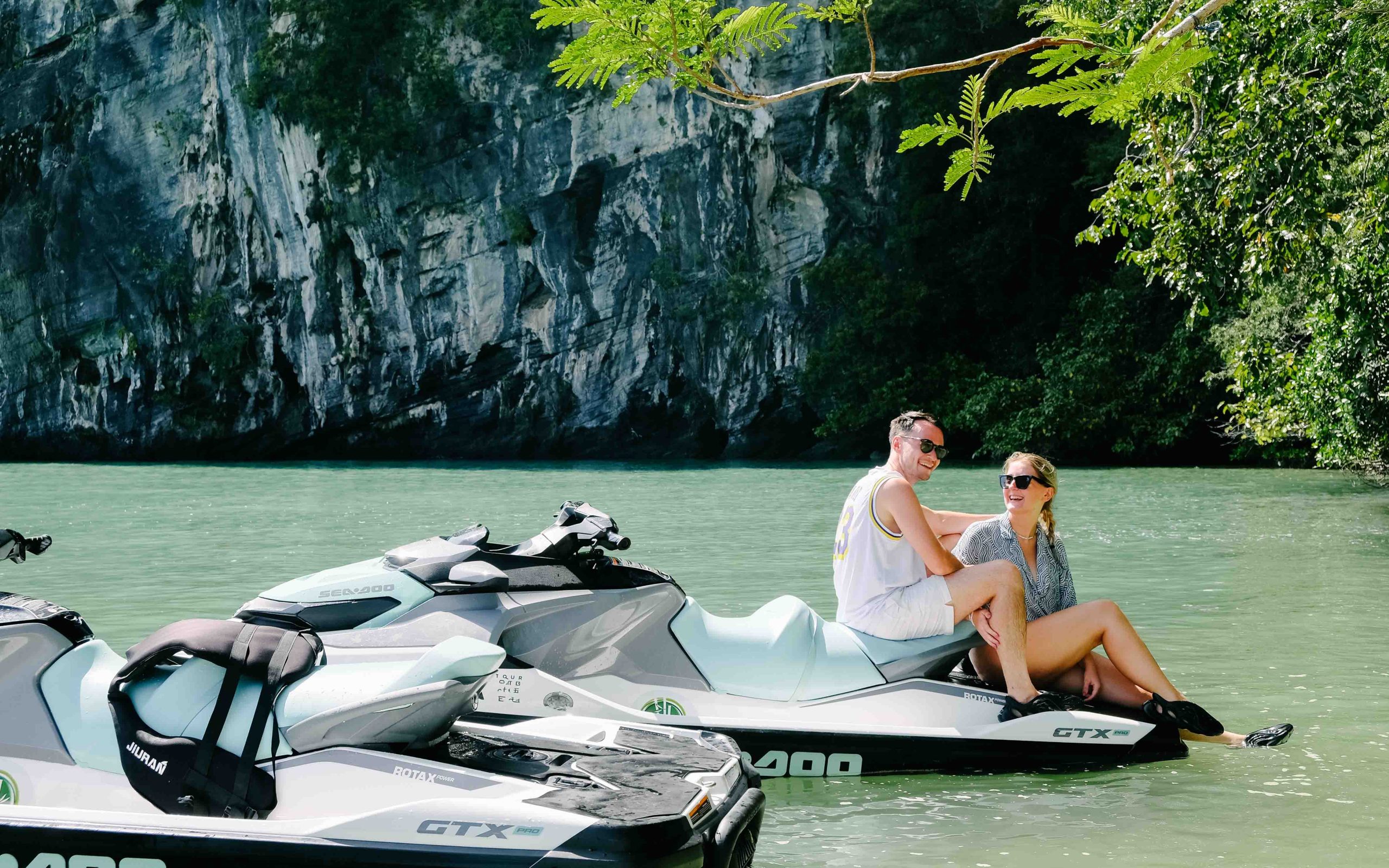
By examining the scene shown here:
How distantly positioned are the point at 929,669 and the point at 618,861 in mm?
2307

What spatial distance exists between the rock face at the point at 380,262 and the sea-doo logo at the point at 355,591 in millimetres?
29200

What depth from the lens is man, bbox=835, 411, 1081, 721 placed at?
4891mm

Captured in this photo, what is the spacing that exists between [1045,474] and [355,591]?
2.52m

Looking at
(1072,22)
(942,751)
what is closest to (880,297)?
(942,751)

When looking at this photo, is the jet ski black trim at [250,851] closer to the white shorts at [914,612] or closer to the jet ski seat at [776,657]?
the jet ski seat at [776,657]

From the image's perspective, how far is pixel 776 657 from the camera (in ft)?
16.0

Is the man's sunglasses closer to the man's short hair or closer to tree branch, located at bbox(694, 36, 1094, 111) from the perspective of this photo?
the man's short hair

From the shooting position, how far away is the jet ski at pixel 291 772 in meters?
2.96

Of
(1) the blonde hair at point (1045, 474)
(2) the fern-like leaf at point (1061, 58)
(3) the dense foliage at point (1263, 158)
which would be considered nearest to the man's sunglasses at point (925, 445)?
(1) the blonde hair at point (1045, 474)

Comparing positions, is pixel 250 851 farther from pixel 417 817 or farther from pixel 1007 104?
pixel 1007 104

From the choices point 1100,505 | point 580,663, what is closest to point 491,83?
point 1100,505

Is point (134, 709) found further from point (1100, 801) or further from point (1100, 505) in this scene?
point (1100, 505)

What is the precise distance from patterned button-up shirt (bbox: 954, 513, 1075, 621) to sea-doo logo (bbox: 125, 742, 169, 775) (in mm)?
3086

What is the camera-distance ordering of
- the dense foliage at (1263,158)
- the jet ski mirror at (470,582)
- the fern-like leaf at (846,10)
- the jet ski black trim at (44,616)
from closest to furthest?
1. the fern-like leaf at (846,10)
2. the jet ski black trim at (44,616)
3. the jet ski mirror at (470,582)
4. the dense foliage at (1263,158)
